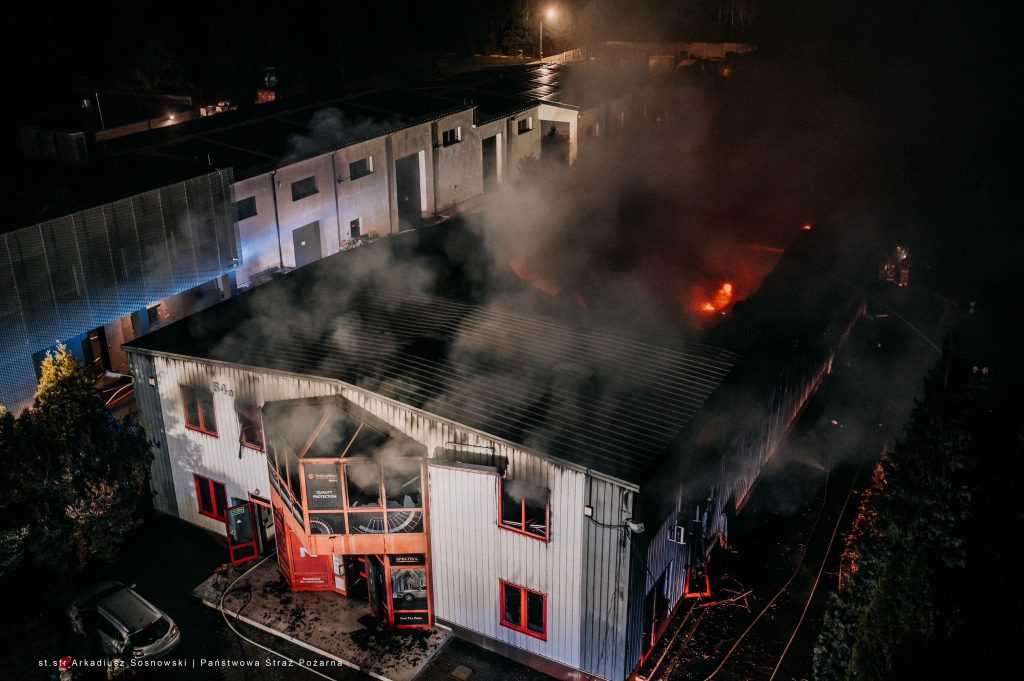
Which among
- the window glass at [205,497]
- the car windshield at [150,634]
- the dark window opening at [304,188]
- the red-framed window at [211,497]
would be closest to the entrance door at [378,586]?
the car windshield at [150,634]

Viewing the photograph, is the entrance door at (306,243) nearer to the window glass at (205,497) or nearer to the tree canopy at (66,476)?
the tree canopy at (66,476)

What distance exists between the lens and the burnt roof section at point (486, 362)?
13492 millimetres

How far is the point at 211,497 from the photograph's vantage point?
17.7 meters

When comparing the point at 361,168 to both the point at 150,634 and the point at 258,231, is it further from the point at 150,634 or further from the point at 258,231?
the point at 150,634

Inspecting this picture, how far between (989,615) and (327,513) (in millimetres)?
11512

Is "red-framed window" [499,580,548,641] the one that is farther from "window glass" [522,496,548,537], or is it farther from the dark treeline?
the dark treeline

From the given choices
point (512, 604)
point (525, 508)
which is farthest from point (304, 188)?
point (512, 604)

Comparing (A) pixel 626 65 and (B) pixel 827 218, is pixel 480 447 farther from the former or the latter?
(A) pixel 626 65

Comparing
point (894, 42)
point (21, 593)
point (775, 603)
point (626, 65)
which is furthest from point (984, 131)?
point (21, 593)

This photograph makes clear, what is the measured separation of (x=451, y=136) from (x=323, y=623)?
2448 cm

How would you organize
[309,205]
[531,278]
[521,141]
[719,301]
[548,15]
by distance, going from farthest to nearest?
[548,15] < [521,141] < [309,205] < [719,301] < [531,278]

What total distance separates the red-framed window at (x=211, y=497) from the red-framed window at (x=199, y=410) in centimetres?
131

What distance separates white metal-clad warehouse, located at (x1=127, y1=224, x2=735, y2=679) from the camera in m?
→ 13.1

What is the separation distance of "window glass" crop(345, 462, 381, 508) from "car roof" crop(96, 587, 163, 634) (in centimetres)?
440
